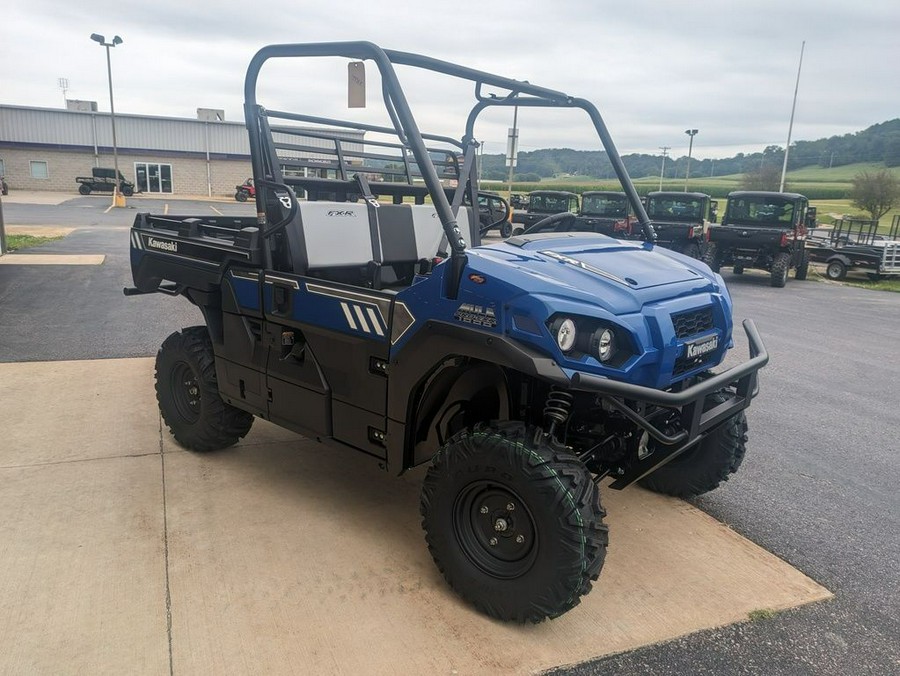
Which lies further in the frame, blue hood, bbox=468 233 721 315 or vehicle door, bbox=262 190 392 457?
vehicle door, bbox=262 190 392 457

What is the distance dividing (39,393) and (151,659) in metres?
3.44

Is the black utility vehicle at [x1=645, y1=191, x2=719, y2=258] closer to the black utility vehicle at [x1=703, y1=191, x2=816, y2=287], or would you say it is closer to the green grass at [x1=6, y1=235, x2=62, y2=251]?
the black utility vehicle at [x1=703, y1=191, x2=816, y2=287]

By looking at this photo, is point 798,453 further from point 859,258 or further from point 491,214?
point 859,258

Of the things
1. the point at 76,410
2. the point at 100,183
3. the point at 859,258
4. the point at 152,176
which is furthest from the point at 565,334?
the point at 152,176

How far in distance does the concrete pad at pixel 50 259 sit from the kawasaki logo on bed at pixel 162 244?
8751 millimetres

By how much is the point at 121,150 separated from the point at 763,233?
34922 millimetres

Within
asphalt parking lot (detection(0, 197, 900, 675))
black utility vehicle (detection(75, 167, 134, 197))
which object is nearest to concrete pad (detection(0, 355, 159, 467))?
asphalt parking lot (detection(0, 197, 900, 675))

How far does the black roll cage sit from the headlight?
0.44m

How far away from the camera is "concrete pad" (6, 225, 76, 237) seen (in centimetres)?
1605

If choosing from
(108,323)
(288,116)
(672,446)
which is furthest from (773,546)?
(108,323)

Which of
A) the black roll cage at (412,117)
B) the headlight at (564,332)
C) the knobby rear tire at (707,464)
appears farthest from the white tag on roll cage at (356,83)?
the knobby rear tire at (707,464)

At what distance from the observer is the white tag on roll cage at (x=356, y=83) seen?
9.27 feet

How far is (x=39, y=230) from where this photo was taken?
16.9 m

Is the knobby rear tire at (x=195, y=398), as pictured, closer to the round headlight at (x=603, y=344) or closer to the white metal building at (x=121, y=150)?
the round headlight at (x=603, y=344)
